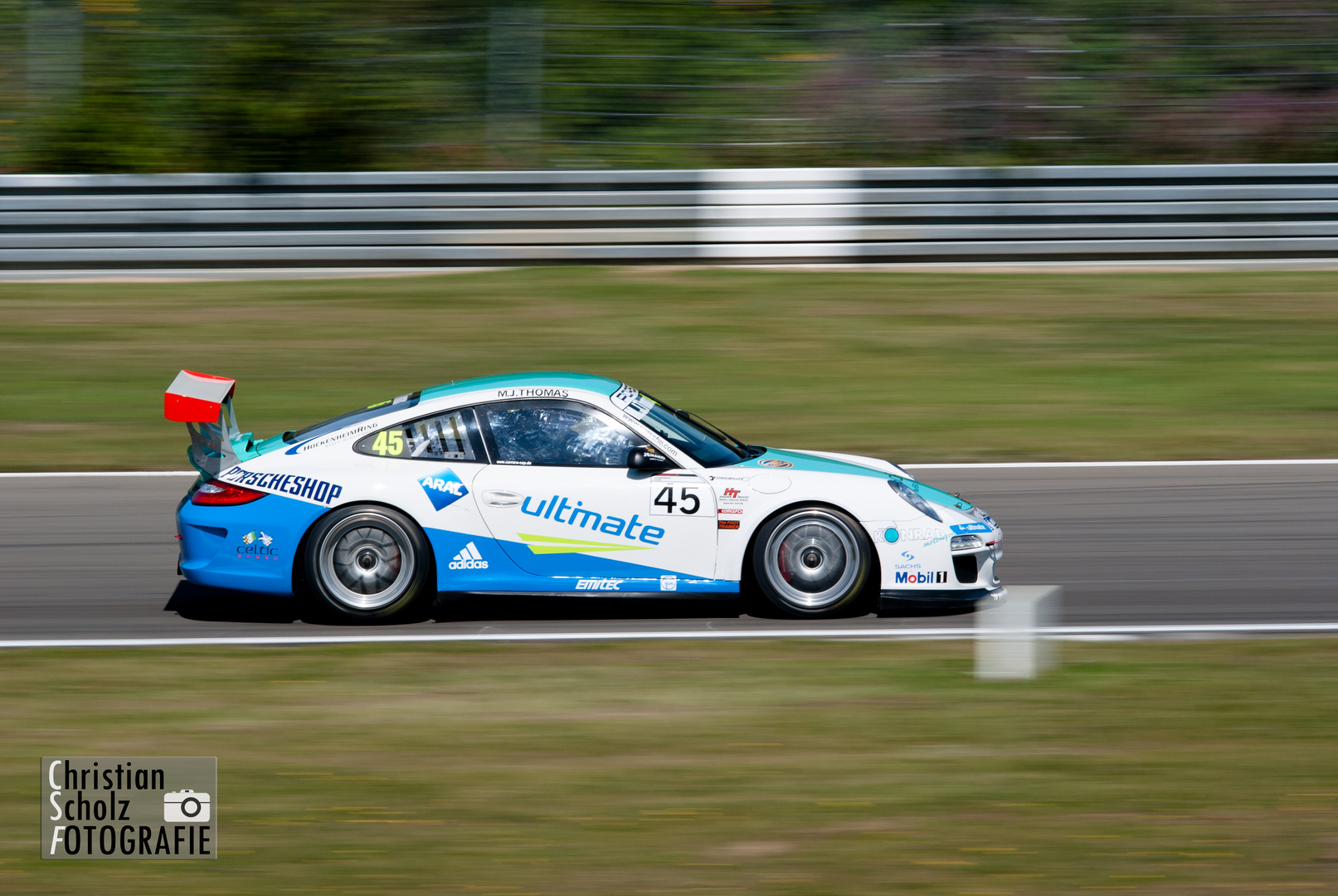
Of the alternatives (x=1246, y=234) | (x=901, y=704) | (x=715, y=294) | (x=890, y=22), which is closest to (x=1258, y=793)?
(x=901, y=704)

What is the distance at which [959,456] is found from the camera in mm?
10656

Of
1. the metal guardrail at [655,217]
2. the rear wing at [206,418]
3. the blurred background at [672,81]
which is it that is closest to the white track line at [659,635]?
the rear wing at [206,418]

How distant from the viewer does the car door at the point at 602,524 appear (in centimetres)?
718

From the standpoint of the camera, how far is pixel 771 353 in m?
13.1

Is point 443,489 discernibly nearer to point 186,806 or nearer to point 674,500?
point 674,500

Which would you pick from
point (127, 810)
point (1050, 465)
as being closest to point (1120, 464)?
point (1050, 465)

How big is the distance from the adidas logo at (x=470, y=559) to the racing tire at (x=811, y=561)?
134 cm

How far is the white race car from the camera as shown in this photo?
23.6ft

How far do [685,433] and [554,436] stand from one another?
71 centimetres

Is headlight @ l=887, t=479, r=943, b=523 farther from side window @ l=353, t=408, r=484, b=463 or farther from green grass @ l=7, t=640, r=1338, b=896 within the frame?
side window @ l=353, t=408, r=484, b=463

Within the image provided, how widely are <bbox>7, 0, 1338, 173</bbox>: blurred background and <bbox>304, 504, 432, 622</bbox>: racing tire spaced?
29.0 feet

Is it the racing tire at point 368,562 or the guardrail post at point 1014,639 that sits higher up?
the racing tire at point 368,562

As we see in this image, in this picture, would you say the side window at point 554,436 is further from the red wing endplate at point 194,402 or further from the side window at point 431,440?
the red wing endplate at point 194,402

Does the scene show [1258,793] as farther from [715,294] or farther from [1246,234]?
[1246,234]
